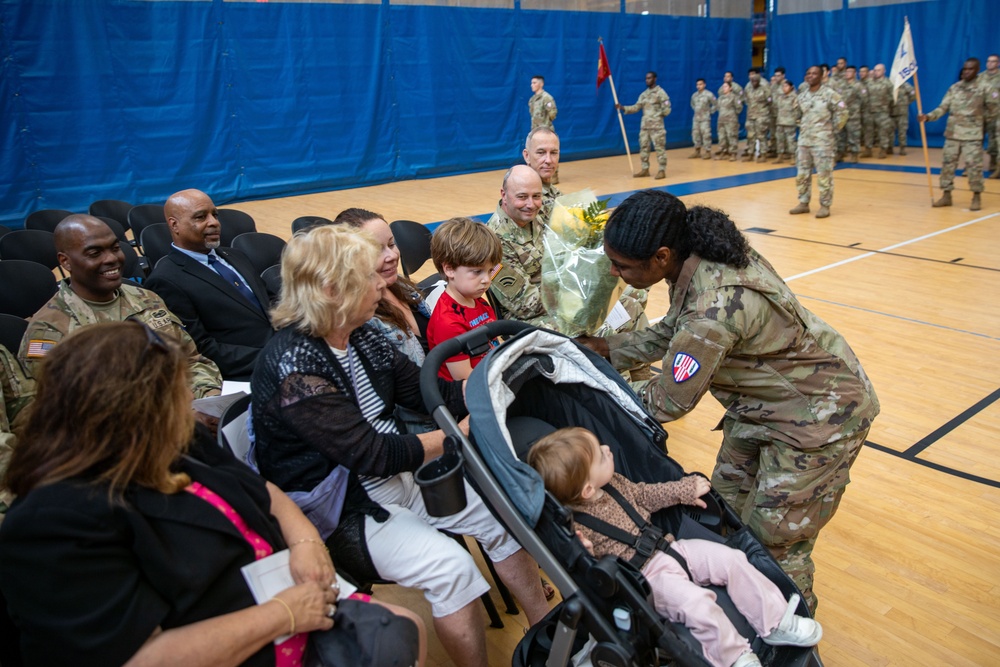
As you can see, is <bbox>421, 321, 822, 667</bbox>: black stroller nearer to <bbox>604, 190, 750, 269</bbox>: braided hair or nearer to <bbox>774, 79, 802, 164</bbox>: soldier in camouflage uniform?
<bbox>604, 190, 750, 269</bbox>: braided hair

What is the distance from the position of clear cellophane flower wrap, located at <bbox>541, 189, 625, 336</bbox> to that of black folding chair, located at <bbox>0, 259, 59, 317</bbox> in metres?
3.31

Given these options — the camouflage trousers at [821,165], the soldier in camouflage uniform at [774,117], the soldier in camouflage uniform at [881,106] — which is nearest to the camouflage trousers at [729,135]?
the soldier in camouflage uniform at [774,117]

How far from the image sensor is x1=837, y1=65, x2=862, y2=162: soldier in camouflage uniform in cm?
1400

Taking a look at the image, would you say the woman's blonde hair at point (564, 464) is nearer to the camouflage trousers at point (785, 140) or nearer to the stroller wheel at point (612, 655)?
the stroller wheel at point (612, 655)

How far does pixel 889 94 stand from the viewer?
14141mm

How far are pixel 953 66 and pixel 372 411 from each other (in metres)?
17.4

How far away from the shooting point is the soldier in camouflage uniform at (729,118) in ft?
51.9

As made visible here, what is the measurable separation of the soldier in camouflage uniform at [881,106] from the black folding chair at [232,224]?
13237 mm

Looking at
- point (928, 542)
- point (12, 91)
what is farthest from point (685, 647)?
point (12, 91)

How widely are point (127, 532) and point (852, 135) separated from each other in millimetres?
15761

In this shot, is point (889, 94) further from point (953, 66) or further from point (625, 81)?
point (625, 81)

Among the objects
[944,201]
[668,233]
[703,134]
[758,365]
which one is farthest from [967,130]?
[668,233]

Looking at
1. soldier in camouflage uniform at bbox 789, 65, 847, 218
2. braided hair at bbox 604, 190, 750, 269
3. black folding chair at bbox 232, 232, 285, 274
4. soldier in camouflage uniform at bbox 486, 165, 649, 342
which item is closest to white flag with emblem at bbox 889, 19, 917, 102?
soldier in camouflage uniform at bbox 789, 65, 847, 218

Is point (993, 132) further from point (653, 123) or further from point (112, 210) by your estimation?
point (112, 210)
